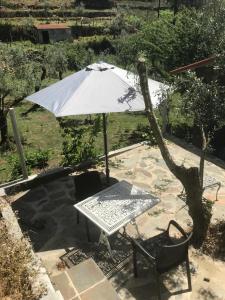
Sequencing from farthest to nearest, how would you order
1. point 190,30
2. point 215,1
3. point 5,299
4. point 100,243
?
point 190,30 < point 215,1 < point 100,243 < point 5,299

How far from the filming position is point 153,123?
20.0 feet

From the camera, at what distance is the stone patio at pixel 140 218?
604cm

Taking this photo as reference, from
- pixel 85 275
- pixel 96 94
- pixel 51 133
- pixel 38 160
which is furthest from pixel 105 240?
pixel 51 133

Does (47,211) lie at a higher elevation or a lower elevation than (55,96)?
lower

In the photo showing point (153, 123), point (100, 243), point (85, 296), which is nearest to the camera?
point (85, 296)

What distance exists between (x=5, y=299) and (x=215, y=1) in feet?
23.6

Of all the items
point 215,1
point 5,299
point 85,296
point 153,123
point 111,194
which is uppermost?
point 215,1

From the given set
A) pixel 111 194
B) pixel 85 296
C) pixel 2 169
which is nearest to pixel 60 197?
pixel 111 194

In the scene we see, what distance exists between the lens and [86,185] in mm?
7879

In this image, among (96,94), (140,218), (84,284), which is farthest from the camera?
(140,218)

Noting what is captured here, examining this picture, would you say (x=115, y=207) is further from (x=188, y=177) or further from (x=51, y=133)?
(x=51, y=133)

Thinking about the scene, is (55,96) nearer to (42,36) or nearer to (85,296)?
(85,296)

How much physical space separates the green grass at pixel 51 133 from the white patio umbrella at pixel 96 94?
15.2ft

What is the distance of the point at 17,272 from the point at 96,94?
404 cm
